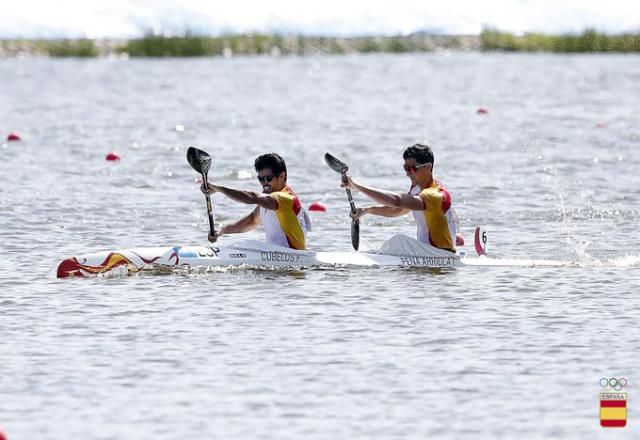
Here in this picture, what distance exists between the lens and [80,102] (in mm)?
50156

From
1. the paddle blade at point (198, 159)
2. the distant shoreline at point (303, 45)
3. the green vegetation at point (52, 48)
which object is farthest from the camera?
the green vegetation at point (52, 48)

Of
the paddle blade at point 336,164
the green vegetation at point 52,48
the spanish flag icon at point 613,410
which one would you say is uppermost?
the green vegetation at point 52,48

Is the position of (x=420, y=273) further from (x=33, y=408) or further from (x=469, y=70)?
(x=469, y=70)

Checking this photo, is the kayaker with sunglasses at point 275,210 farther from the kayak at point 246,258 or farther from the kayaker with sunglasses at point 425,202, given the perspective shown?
the kayaker with sunglasses at point 425,202

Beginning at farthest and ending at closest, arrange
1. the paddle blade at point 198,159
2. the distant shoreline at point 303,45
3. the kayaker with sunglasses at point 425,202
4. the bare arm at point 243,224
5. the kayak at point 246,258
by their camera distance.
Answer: the distant shoreline at point 303,45, the bare arm at point 243,224, the paddle blade at point 198,159, the kayaker with sunglasses at point 425,202, the kayak at point 246,258

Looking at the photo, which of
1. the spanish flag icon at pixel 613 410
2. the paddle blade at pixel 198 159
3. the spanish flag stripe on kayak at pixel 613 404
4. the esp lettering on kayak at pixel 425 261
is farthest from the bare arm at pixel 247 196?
the spanish flag stripe on kayak at pixel 613 404

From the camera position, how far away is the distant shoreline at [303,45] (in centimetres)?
7831

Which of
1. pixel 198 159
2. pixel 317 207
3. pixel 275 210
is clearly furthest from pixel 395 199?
pixel 317 207

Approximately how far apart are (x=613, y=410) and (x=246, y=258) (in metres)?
7.01

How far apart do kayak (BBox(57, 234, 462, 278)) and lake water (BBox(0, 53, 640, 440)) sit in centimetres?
20

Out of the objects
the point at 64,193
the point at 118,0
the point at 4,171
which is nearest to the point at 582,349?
the point at 64,193

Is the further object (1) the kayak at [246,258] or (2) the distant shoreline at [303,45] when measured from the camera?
(2) the distant shoreline at [303,45]

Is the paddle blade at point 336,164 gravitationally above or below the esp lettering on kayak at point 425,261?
above

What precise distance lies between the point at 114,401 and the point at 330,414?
1599 millimetres
